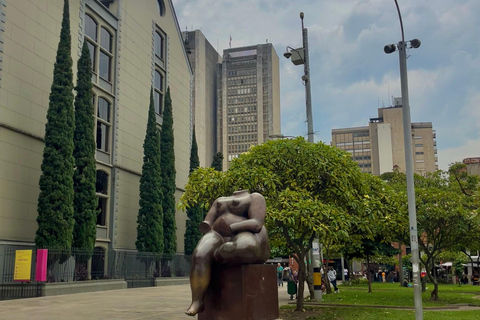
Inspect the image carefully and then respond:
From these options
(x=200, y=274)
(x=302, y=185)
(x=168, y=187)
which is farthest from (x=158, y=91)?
(x=200, y=274)

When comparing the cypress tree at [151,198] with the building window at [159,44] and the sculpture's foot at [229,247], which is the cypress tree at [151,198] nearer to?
the building window at [159,44]

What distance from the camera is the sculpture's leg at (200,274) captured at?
8.91 metres

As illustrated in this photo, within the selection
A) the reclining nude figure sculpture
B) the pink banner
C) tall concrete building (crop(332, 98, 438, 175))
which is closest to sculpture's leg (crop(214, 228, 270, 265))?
the reclining nude figure sculpture

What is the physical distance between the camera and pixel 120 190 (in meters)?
34.8

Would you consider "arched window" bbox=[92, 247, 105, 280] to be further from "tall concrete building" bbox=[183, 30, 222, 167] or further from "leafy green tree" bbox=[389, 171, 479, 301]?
"tall concrete building" bbox=[183, 30, 222, 167]

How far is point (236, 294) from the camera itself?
916 cm

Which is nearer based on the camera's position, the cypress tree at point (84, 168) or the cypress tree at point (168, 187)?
the cypress tree at point (84, 168)

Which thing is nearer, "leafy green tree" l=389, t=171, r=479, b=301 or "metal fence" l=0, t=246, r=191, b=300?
"leafy green tree" l=389, t=171, r=479, b=301

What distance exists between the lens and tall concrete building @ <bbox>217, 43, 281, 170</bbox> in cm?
12138

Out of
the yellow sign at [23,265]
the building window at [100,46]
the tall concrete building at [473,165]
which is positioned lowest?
the yellow sign at [23,265]

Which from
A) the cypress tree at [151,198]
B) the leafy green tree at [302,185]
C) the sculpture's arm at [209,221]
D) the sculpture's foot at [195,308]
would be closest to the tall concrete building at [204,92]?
the cypress tree at [151,198]

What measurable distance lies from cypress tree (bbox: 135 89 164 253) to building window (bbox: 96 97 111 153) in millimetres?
2666

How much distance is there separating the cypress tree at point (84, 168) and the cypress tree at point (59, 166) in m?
1.60

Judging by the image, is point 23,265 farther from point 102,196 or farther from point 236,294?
point 236,294
